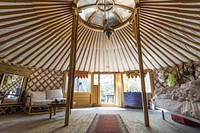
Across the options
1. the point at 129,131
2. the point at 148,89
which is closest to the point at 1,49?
the point at 129,131

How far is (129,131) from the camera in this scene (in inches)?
73.3

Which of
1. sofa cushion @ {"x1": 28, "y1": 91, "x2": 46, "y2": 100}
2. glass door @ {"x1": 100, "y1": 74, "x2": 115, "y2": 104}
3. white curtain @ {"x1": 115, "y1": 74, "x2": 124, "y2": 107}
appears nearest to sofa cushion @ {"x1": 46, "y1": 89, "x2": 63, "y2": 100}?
sofa cushion @ {"x1": 28, "y1": 91, "x2": 46, "y2": 100}

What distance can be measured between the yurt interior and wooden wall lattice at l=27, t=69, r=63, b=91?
37 mm

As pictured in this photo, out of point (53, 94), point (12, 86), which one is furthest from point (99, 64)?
point (12, 86)

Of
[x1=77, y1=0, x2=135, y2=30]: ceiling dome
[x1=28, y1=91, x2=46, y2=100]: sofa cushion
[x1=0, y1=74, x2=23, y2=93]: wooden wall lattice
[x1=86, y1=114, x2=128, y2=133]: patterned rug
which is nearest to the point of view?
[x1=86, y1=114, x2=128, y2=133]: patterned rug

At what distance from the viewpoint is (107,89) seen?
5.80m

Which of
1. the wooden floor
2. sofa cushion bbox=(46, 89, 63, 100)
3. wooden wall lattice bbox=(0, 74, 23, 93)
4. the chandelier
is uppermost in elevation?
the chandelier

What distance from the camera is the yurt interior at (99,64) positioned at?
208 cm

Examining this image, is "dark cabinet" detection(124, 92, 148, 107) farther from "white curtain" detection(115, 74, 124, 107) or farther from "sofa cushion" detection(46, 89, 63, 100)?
"sofa cushion" detection(46, 89, 63, 100)

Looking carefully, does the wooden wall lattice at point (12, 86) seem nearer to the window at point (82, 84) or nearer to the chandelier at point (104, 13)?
the window at point (82, 84)

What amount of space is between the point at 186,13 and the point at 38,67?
4962 millimetres

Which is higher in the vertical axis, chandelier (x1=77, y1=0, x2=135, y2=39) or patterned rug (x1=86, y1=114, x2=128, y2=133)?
chandelier (x1=77, y1=0, x2=135, y2=39)

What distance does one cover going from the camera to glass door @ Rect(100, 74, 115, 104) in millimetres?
5668

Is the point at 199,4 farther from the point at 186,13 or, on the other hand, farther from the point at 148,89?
the point at 148,89
